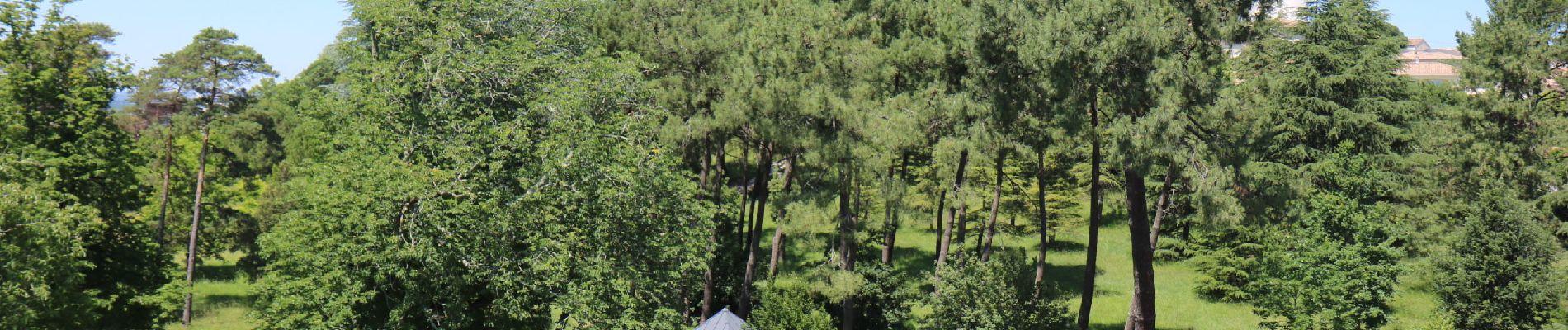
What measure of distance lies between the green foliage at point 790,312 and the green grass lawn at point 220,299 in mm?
16064

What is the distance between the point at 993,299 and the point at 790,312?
534cm

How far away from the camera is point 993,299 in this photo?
21.5 m

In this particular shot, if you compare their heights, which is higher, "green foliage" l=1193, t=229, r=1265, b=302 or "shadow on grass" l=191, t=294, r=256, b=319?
"green foliage" l=1193, t=229, r=1265, b=302

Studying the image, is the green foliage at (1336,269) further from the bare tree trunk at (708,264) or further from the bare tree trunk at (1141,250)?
the bare tree trunk at (708,264)

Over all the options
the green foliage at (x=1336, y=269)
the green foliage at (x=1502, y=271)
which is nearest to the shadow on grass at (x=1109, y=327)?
the green foliage at (x=1336, y=269)

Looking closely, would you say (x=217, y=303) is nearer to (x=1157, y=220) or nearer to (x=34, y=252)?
(x=34, y=252)

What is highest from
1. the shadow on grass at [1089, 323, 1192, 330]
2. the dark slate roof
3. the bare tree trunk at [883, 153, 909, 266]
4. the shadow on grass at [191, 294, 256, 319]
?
the bare tree trunk at [883, 153, 909, 266]

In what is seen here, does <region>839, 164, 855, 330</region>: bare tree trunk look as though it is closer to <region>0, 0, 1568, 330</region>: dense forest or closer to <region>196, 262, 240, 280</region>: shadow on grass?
<region>0, 0, 1568, 330</region>: dense forest

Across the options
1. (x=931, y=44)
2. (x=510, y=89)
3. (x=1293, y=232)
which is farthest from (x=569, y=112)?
(x=1293, y=232)

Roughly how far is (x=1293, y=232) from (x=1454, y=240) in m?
3.28

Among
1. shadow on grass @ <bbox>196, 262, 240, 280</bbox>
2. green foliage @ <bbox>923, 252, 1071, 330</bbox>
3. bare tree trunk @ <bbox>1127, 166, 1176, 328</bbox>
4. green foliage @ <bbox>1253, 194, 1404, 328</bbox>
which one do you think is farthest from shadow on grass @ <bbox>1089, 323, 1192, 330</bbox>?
shadow on grass @ <bbox>196, 262, 240, 280</bbox>

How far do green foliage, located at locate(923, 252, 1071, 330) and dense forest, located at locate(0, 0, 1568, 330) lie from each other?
72 millimetres

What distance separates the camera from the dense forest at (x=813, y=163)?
17844mm

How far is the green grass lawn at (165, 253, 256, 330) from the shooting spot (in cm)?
3759
